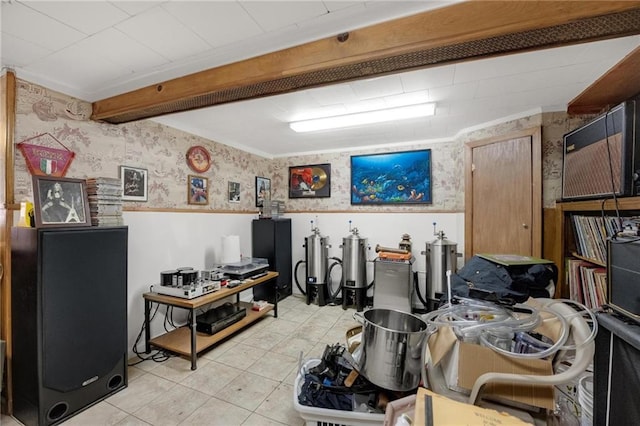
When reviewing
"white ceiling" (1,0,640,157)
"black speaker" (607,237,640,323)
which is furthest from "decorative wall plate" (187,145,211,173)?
"black speaker" (607,237,640,323)

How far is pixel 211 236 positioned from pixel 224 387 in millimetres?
1823

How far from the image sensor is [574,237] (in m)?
2.18

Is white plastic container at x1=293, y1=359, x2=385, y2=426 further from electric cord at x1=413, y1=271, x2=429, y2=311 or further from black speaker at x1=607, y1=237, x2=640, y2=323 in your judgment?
electric cord at x1=413, y1=271, x2=429, y2=311

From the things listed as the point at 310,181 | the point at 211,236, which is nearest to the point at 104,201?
the point at 211,236

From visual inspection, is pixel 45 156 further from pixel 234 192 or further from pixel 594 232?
pixel 594 232

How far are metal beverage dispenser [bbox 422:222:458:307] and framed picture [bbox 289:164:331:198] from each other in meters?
1.77

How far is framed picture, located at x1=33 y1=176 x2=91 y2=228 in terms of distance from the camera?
1616mm

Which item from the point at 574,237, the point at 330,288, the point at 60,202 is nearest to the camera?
the point at 60,202

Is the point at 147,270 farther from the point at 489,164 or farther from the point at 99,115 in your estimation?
the point at 489,164

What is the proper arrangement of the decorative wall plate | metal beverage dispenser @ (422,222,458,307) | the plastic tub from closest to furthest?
1. the plastic tub
2. the decorative wall plate
3. metal beverage dispenser @ (422,222,458,307)

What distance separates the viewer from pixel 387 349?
4.47 feet

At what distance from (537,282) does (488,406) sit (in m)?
1.25

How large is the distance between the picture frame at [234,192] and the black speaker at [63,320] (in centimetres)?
178

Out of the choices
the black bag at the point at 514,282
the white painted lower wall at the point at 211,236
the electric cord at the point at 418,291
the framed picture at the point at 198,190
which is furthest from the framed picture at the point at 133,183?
the electric cord at the point at 418,291
